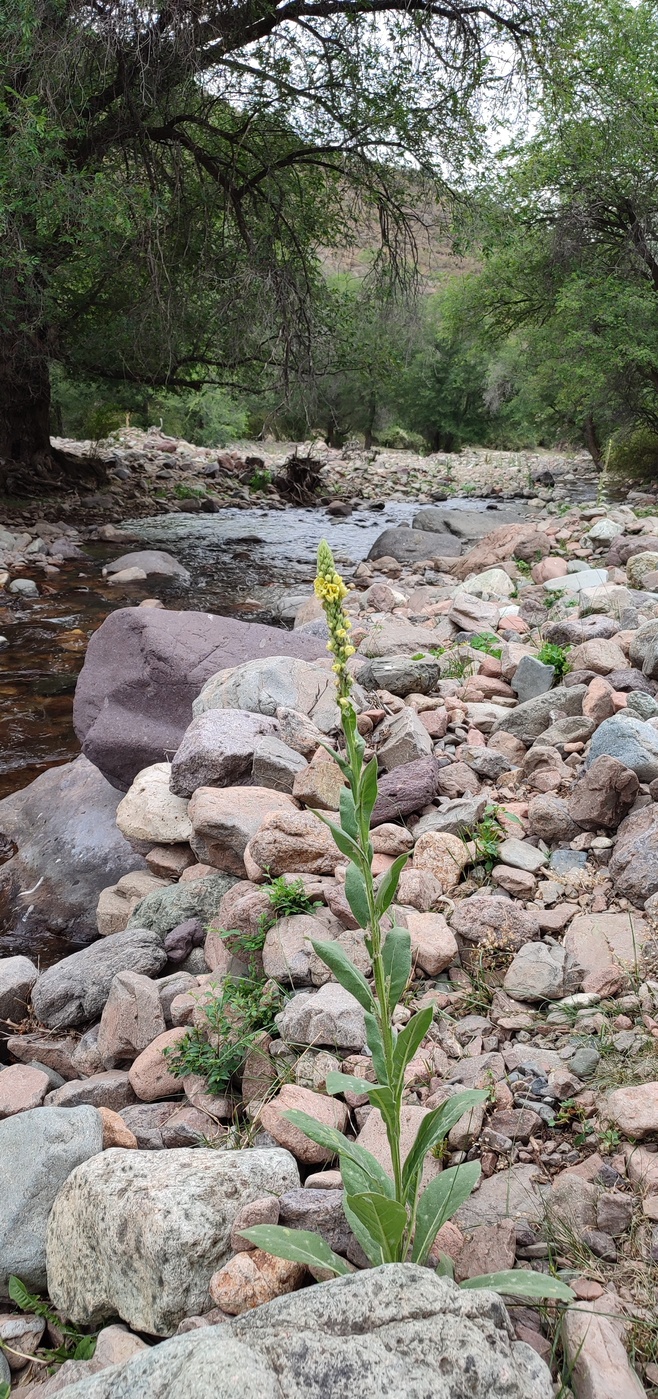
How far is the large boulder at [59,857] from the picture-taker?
4660 mm

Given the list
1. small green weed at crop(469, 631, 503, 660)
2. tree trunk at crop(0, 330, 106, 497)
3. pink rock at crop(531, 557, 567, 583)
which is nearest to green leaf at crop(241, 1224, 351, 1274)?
small green weed at crop(469, 631, 503, 660)

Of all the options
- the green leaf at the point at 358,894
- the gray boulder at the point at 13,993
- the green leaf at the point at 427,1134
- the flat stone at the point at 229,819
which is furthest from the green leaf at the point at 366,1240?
the gray boulder at the point at 13,993

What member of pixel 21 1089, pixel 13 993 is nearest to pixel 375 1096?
pixel 21 1089

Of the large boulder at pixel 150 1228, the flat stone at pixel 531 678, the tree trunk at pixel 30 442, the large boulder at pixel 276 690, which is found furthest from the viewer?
the tree trunk at pixel 30 442

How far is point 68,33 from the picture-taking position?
29.3 ft

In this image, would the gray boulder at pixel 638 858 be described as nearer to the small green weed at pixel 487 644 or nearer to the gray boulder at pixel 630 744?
the gray boulder at pixel 630 744

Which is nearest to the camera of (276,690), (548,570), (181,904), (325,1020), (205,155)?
(325,1020)

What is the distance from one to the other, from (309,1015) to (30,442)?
1562cm

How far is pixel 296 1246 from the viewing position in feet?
5.47

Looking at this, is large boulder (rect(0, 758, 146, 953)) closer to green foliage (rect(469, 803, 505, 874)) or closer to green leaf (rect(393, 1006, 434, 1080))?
green foliage (rect(469, 803, 505, 874))

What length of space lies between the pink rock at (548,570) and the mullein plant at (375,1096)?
7396mm

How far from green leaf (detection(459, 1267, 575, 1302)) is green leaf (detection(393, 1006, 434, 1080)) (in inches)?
14.9

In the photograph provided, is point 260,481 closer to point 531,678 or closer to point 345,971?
point 531,678

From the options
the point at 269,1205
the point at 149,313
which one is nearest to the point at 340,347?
the point at 149,313
